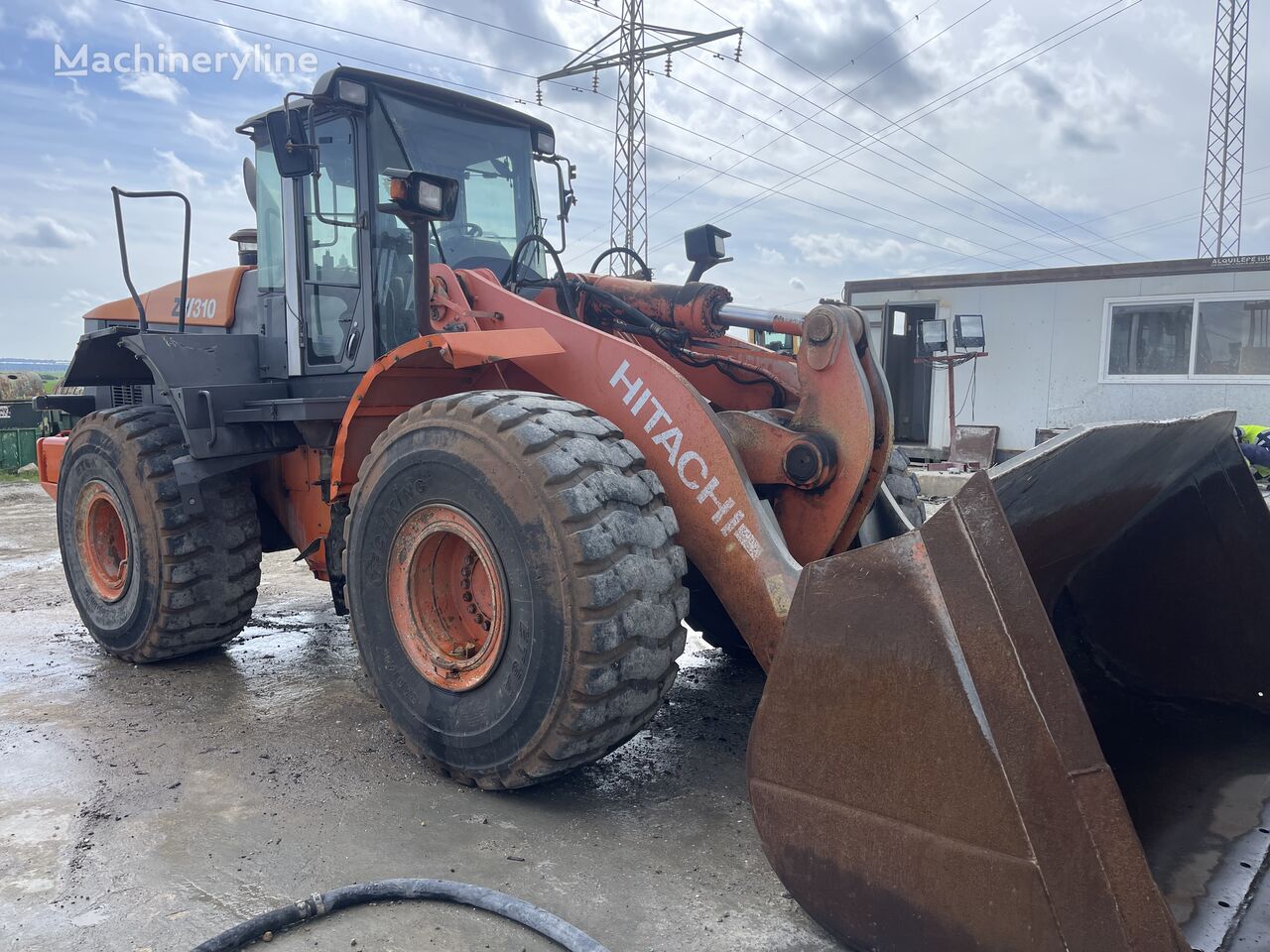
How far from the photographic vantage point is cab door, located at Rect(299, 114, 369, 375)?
4.33 meters

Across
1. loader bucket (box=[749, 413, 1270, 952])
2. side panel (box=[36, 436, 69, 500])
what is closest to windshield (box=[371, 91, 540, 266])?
loader bucket (box=[749, 413, 1270, 952])

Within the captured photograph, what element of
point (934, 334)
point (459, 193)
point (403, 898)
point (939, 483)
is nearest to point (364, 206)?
point (459, 193)

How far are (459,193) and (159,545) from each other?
2.24 meters

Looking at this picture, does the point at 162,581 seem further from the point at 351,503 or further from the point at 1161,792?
the point at 1161,792

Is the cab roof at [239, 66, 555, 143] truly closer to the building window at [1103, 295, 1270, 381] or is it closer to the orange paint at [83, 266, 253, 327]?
the orange paint at [83, 266, 253, 327]

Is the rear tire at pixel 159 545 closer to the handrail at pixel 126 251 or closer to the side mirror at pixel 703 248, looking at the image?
the handrail at pixel 126 251

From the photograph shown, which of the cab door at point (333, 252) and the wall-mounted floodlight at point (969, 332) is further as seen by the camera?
the wall-mounted floodlight at point (969, 332)

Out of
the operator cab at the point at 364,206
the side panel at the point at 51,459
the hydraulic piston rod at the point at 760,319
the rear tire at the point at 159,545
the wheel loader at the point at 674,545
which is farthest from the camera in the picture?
the side panel at the point at 51,459

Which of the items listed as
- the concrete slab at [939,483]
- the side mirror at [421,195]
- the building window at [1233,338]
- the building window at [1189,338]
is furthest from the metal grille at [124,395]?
the building window at [1233,338]

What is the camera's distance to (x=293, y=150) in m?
4.19

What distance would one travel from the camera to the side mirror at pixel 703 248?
172 inches

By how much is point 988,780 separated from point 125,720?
3.64m

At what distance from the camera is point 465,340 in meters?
3.40

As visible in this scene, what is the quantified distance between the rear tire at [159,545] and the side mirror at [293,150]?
156 centimetres
